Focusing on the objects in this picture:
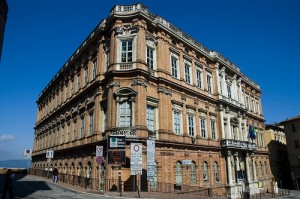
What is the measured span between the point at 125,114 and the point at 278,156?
153ft

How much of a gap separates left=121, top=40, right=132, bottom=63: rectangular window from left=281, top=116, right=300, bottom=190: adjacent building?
4008cm

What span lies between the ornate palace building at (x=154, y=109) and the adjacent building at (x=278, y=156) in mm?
16607

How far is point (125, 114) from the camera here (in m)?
23.3

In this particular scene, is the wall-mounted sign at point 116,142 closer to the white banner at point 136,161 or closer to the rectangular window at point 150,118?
the white banner at point 136,161

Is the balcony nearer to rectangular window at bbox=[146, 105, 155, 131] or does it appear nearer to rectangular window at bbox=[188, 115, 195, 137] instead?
rectangular window at bbox=[188, 115, 195, 137]

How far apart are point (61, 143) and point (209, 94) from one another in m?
21.9

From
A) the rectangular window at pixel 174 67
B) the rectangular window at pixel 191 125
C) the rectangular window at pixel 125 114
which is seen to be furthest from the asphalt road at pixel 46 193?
the rectangular window at pixel 174 67

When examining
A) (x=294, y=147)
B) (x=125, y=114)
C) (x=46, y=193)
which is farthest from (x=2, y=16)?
(x=294, y=147)

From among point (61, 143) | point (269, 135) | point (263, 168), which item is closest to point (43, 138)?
point (61, 143)

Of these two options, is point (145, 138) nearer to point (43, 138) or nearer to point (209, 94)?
point (209, 94)

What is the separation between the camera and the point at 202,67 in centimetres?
3466

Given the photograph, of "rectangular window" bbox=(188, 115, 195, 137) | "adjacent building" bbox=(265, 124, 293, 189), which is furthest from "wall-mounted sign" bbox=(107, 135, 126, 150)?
"adjacent building" bbox=(265, 124, 293, 189)

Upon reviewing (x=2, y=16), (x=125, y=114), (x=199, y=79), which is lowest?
(x=125, y=114)

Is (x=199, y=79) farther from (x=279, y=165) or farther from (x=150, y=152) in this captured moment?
(x=279, y=165)
